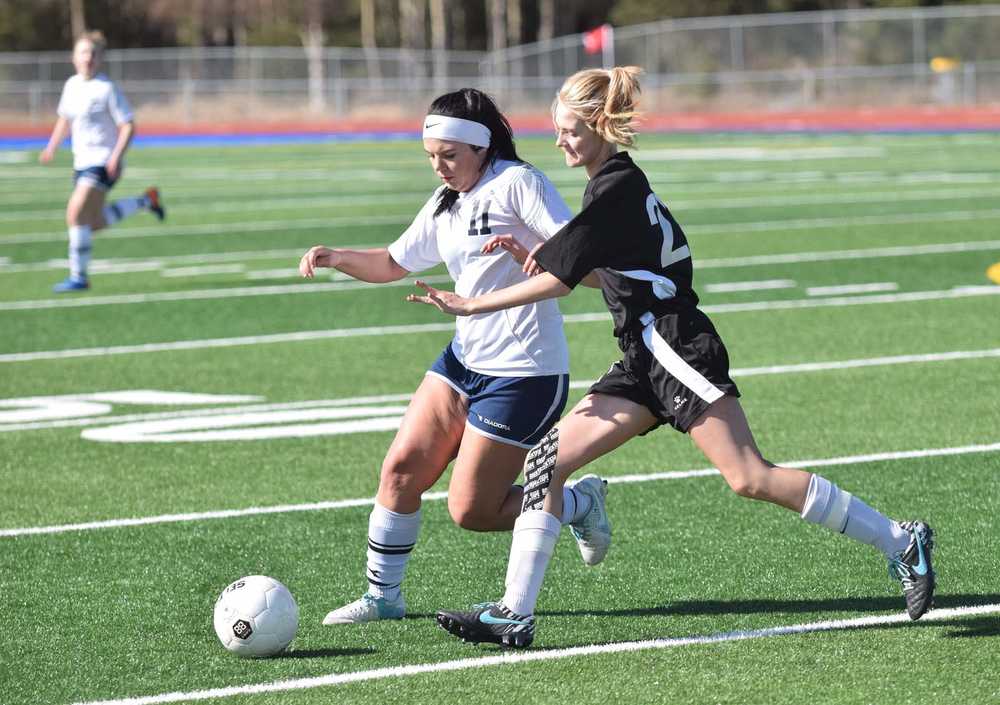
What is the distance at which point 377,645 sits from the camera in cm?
538

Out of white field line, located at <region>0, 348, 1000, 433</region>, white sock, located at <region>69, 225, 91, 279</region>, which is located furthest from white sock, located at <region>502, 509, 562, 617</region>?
white sock, located at <region>69, 225, 91, 279</region>

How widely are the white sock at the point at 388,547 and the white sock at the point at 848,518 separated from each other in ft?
4.47

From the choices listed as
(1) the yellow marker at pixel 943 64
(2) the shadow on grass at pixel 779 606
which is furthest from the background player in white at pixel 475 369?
(1) the yellow marker at pixel 943 64

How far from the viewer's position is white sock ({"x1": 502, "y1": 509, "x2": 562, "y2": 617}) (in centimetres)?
516

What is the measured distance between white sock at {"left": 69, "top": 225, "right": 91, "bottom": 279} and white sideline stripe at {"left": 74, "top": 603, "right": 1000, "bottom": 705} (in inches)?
431

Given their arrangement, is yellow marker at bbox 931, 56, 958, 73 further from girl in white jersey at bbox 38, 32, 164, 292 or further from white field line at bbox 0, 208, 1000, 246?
girl in white jersey at bbox 38, 32, 164, 292

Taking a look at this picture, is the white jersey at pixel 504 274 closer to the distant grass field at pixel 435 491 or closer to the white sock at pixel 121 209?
the distant grass field at pixel 435 491

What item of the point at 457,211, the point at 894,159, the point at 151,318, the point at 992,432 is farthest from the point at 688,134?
the point at 457,211

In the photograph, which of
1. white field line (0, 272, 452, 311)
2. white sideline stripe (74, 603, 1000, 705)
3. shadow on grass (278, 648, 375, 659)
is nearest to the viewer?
white sideline stripe (74, 603, 1000, 705)

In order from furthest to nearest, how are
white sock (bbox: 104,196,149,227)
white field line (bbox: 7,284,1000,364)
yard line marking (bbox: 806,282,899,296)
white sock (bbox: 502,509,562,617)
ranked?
white sock (bbox: 104,196,149,227) → yard line marking (bbox: 806,282,899,296) → white field line (bbox: 7,284,1000,364) → white sock (bbox: 502,509,562,617)

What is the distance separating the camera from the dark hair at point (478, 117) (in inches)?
216

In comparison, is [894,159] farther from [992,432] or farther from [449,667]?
[449,667]

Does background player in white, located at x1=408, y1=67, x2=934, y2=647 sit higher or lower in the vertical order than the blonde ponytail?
lower

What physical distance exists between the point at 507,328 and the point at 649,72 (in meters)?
46.0
